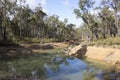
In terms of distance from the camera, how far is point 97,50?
38.5 metres

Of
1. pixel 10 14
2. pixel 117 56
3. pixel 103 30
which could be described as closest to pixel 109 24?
pixel 103 30

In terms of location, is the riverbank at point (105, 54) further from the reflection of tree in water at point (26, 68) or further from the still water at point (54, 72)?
the reflection of tree in water at point (26, 68)

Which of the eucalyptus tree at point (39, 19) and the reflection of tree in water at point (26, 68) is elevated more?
the eucalyptus tree at point (39, 19)

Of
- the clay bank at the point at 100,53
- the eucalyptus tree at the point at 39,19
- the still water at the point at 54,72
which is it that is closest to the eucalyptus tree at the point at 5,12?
the eucalyptus tree at the point at 39,19

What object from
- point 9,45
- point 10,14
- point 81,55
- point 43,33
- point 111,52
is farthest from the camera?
point 43,33

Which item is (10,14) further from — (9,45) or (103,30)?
(103,30)

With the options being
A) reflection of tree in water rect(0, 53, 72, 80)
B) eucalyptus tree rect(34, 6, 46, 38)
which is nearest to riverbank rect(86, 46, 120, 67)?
reflection of tree in water rect(0, 53, 72, 80)

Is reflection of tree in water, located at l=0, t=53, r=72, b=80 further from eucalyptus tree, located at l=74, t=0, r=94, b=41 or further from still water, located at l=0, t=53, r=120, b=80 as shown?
eucalyptus tree, located at l=74, t=0, r=94, b=41

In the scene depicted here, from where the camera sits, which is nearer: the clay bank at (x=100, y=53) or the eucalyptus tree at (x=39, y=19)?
the clay bank at (x=100, y=53)

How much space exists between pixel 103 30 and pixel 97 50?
145 feet

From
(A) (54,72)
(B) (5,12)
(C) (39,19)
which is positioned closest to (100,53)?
(A) (54,72)

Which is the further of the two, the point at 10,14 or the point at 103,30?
the point at 103,30

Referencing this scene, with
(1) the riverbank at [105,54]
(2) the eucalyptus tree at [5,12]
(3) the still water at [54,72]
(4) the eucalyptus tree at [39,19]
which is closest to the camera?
(3) the still water at [54,72]

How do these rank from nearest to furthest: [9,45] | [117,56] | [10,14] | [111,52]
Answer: [117,56], [111,52], [9,45], [10,14]
